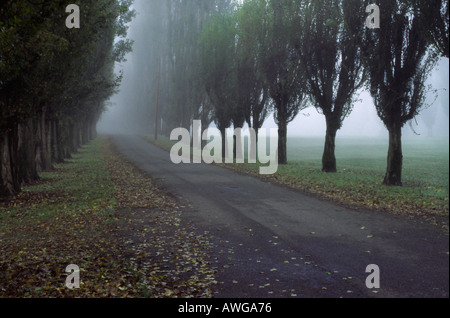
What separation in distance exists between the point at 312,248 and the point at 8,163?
492 inches

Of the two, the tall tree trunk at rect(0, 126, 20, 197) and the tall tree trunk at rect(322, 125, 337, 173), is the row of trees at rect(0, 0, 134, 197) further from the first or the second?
the tall tree trunk at rect(322, 125, 337, 173)

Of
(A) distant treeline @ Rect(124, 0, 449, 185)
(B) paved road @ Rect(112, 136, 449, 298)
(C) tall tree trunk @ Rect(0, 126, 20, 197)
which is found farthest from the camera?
(A) distant treeline @ Rect(124, 0, 449, 185)

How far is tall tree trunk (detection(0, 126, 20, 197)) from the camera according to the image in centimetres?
1503

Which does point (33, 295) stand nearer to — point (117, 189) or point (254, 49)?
point (117, 189)

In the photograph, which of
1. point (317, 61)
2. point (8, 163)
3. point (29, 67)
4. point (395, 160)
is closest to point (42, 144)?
point (8, 163)

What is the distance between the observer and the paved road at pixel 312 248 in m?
6.22

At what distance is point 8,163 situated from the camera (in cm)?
1533

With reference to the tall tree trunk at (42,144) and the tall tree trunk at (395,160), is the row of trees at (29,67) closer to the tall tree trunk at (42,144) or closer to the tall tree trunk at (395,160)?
the tall tree trunk at (42,144)

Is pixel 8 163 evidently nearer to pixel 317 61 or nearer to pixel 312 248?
pixel 312 248

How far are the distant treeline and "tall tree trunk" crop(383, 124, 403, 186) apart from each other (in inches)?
1.8

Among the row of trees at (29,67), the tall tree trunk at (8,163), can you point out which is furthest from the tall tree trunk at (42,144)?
the tall tree trunk at (8,163)

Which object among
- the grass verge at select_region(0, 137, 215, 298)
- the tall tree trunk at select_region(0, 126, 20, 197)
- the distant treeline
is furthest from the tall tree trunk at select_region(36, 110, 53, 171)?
the distant treeline
